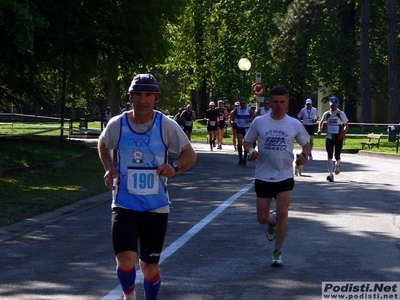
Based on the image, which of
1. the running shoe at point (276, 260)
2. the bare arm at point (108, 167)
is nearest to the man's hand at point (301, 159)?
the running shoe at point (276, 260)

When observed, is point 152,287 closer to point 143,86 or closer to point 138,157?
point 138,157

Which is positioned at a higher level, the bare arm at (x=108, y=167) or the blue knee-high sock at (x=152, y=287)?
the bare arm at (x=108, y=167)

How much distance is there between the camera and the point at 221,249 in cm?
1073

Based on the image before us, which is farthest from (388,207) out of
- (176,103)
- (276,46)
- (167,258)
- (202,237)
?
(176,103)

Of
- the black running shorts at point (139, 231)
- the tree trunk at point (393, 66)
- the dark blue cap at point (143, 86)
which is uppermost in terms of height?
the tree trunk at point (393, 66)

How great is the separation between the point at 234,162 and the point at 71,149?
565 cm

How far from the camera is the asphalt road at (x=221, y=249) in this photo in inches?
332

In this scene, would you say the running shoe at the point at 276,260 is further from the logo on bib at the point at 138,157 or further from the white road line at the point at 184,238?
the logo on bib at the point at 138,157

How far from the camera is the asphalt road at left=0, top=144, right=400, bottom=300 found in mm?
8422

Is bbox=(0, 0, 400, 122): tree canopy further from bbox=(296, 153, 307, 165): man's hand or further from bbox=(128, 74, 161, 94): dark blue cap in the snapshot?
bbox=(128, 74, 161, 94): dark blue cap

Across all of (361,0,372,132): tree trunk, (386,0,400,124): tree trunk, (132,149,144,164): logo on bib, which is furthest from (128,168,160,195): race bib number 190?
(361,0,372,132): tree trunk

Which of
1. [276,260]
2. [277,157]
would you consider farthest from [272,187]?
[276,260]

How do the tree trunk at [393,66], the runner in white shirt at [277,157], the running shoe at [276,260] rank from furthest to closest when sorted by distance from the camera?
the tree trunk at [393,66] < the runner in white shirt at [277,157] < the running shoe at [276,260]

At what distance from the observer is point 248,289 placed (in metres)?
8.27
